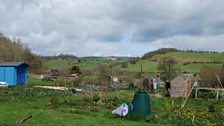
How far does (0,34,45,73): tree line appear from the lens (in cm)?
6481

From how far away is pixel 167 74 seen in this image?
60812 millimetres

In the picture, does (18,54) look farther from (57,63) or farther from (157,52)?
(157,52)

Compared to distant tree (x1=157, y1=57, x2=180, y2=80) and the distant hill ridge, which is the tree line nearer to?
distant tree (x1=157, y1=57, x2=180, y2=80)

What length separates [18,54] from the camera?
66.6 meters

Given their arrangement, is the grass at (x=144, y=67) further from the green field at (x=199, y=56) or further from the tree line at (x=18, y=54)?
the tree line at (x=18, y=54)

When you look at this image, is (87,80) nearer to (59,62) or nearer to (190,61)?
(190,61)

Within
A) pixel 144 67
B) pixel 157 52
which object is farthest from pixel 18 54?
pixel 157 52

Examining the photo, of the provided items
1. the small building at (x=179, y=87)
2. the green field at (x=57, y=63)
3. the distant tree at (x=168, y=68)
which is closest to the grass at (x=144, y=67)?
the distant tree at (x=168, y=68)

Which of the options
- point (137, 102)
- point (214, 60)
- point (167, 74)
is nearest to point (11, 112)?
point (137, 102)

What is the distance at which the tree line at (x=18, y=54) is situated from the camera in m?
64.8

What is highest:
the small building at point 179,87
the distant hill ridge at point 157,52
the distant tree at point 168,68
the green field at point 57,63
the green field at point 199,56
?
the distant hill ridge at point 157,52

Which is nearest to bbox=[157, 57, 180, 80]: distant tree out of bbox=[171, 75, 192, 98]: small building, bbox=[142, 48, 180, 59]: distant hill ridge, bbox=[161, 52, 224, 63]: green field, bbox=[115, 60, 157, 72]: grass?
bbox=[115, 60, 157, 72]: grass

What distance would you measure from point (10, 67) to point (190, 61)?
53.3m

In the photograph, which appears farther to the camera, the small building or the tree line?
the tree line
